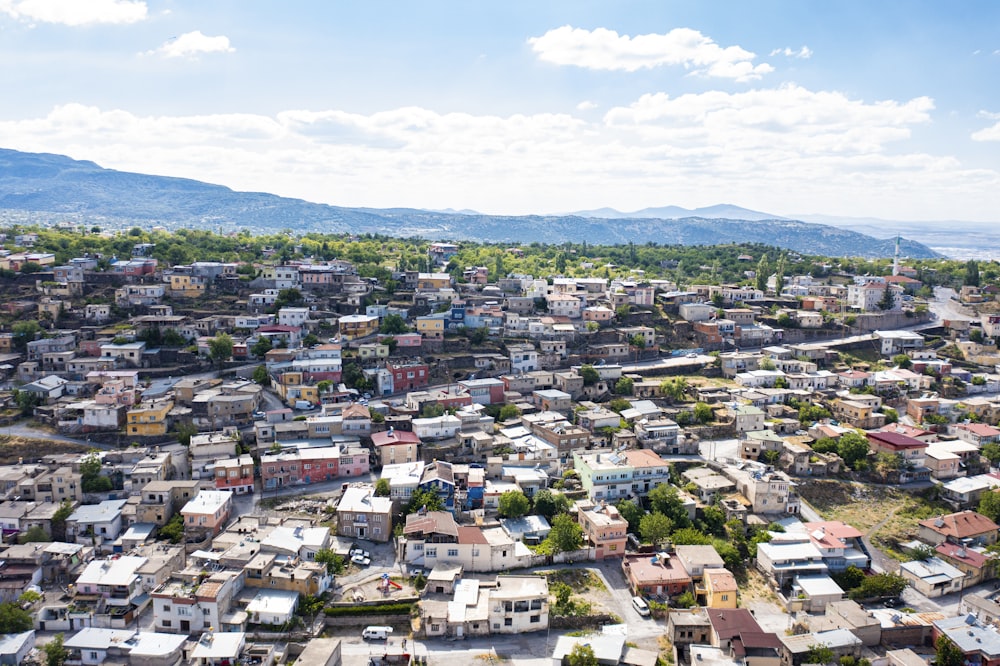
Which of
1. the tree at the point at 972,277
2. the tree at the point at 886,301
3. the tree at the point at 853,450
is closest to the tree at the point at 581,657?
the tree at the point at 853,450

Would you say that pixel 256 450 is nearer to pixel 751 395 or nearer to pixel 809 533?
pixel 809 533

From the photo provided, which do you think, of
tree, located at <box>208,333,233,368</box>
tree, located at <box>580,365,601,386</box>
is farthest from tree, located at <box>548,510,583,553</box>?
tree, located at <box>208,333,233,368</box>

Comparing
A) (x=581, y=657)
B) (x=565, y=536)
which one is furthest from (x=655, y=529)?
(x=581, y=657)

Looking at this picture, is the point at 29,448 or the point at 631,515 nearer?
the point at 631,515

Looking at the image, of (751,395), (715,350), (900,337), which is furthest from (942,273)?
(751,395)

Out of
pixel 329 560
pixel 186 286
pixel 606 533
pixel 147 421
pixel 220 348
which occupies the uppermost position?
pixel 186 286

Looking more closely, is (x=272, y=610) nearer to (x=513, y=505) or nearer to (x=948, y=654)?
(x=513, y=505)

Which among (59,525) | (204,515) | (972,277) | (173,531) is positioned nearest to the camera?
(173,531)
